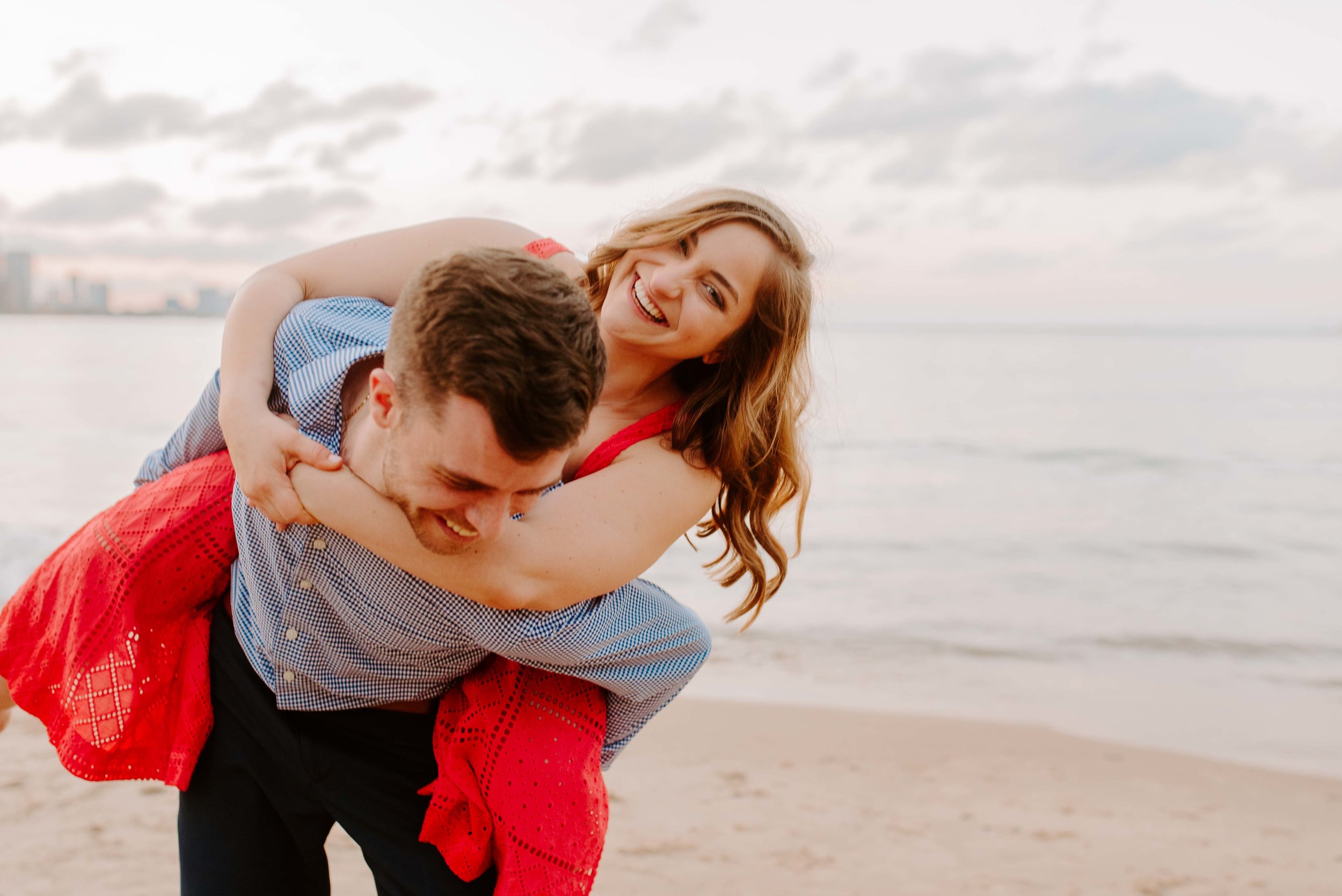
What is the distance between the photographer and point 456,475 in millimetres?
1489

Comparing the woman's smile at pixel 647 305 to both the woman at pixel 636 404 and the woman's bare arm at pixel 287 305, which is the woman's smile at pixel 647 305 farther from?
the woman's bare arm at pixel 287 305

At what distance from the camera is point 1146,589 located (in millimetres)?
9062

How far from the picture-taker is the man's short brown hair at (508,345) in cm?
140

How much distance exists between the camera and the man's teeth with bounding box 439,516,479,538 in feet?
5.21

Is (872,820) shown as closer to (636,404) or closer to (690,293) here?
(636,404)

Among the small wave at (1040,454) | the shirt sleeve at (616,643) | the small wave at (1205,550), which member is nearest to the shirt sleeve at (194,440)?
the shirt sleeve at (616,643)

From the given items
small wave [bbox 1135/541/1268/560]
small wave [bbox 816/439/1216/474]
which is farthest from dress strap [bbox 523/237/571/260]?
small wave [bbox 816/439/1216/474]

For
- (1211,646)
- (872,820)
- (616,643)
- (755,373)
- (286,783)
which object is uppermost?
(755,373)

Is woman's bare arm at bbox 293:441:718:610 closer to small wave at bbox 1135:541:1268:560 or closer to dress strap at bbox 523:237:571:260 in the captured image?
dress strap at bbox 523:237:571:260

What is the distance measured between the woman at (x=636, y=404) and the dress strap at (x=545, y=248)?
0.07 feet

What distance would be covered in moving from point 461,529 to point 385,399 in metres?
0.24

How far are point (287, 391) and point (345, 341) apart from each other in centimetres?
15

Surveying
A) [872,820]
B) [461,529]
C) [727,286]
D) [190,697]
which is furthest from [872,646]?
[461,529]

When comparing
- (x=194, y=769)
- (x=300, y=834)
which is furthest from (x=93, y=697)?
(x=300, y=834)
